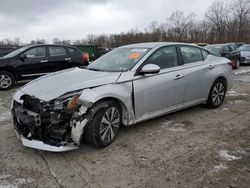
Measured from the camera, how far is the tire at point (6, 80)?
26.5 feet

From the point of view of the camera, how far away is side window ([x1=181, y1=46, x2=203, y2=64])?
478 centimetres

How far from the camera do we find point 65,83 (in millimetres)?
3521

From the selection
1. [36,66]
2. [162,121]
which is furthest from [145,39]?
[162,121]

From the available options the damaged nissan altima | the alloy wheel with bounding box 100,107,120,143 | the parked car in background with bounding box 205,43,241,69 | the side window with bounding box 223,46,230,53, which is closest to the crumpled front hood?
the damaged nissan altima

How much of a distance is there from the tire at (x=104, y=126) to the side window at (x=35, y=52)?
5.95 m

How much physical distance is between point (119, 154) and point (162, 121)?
1508 millimetres

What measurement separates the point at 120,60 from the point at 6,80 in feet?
17.7

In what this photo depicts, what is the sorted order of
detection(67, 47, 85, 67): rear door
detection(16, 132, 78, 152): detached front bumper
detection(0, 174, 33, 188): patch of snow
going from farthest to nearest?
detection(67, 47, 85, 67): rear door
detection(16, 132, 78, 152): detached front bumper
detection(0, 174, 33, 188): patch of snow

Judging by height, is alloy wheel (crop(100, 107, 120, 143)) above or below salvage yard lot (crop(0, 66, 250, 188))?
above

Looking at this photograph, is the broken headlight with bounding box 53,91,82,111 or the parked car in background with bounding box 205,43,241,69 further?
the parked car in background with bounding box 205,43,241,69

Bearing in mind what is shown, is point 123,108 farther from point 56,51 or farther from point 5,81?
point 56,51

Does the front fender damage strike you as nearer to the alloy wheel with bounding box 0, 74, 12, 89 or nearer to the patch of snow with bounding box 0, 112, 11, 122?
the patch of snow with bounding box 0, 112, 11, 122

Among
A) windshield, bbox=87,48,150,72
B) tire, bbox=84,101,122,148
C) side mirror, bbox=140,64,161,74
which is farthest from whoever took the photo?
windshield, bbox=87,48,150,72

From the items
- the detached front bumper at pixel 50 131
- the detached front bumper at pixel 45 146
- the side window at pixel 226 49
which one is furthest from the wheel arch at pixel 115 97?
the side window at pixel 226 49
